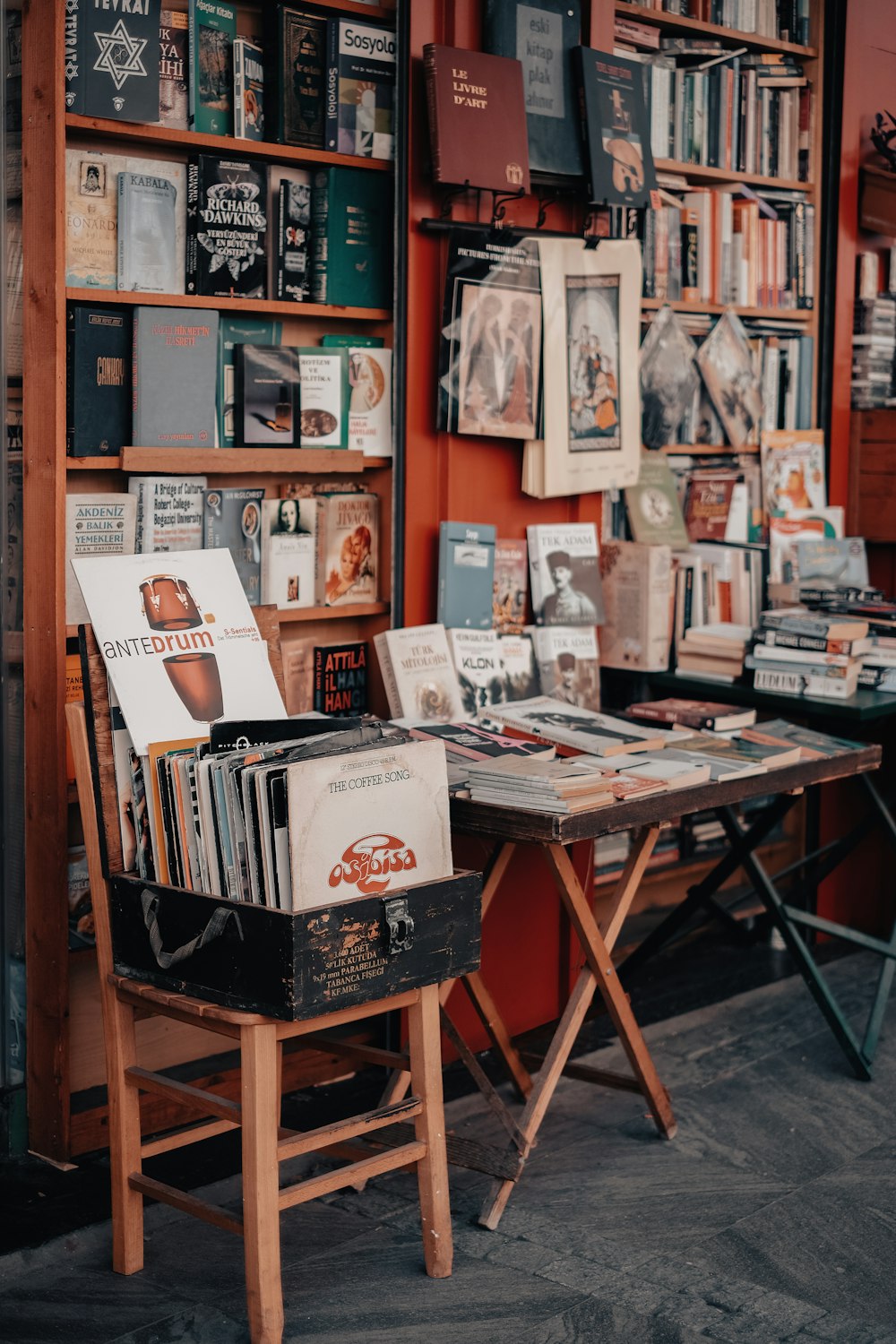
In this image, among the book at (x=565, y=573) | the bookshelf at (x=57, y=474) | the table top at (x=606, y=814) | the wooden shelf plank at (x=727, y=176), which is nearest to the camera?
the table top at (x=606, y=814)

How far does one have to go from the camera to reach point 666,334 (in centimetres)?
431

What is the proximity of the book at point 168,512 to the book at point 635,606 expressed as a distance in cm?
116

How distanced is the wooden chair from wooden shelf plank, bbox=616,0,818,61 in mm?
2641

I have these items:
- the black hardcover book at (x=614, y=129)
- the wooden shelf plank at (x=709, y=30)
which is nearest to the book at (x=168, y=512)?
the black hardcover book at (x=614, y=129)

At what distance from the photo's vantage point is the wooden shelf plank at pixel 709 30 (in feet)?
13.6

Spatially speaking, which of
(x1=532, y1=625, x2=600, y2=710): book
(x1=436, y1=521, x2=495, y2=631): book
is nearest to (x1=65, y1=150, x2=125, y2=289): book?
(x1=436, y1=521, x2=495, y2=631): book

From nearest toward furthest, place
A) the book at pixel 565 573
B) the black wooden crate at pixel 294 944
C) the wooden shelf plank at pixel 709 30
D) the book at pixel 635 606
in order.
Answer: the black wooden crate at pixel 294 944 < the book at pixel 565 573 < the book at pixel 635 606 < the wooden shelf plank at pixel 709 30

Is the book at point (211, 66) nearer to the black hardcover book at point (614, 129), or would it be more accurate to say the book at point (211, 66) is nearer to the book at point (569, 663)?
the black hardcover book at point (614, 129)

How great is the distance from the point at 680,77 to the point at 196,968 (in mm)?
2996

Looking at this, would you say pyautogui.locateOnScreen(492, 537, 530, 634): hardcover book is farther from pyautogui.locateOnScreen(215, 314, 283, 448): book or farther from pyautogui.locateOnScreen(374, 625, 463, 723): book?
pyautogui.locateOnScreen(215, 314, 283, 448): book

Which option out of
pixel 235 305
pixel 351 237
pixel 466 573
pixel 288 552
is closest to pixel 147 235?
pixel 235 305

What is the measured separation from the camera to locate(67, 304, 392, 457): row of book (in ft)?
10.2

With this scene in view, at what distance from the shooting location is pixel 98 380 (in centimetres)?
311

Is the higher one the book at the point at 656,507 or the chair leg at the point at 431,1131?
the book at the point at 656,507
